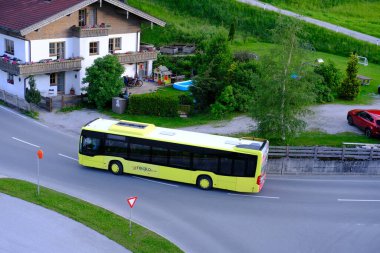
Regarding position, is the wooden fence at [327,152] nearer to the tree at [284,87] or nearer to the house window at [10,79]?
the tree at [284,87]

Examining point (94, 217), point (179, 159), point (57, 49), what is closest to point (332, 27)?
point (57, 49)

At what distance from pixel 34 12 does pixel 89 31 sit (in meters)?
4.32

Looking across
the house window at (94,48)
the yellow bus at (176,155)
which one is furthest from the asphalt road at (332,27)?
the yellow bus at (176,155)

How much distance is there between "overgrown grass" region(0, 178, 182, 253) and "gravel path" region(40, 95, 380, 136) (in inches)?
395

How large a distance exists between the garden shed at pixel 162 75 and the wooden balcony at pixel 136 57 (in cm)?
107

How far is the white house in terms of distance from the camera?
43312 mm

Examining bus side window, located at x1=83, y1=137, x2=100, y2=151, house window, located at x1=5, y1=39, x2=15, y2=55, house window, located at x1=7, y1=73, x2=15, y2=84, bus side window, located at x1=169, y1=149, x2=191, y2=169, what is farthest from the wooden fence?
house window, located at x1=5, y1=39, x2=15, y2=55

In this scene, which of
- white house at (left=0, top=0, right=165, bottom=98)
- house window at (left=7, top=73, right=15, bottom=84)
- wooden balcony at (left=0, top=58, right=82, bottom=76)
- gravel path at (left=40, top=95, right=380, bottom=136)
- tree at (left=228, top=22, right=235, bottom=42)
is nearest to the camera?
gravel path at (left=40, top=95, right=380, bottom=136)

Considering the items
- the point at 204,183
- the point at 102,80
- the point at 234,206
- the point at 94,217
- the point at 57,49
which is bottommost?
the point at 234,206

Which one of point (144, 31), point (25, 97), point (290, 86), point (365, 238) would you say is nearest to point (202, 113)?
point (290, 86)

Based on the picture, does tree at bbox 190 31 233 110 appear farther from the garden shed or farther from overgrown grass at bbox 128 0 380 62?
overgrown grass at bbox 128 0 380 62

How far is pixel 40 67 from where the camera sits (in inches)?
1690

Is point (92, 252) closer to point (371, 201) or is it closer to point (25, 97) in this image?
point (371, 201)

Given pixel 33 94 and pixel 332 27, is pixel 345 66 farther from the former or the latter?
pixel 33 94
